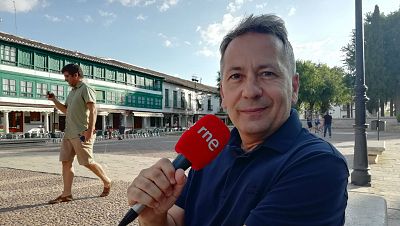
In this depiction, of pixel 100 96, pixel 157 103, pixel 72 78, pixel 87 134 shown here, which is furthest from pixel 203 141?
pixel 157 103

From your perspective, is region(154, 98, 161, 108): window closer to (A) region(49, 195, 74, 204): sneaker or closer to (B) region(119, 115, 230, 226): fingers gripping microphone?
(A) region(49, 195, 74, 204): sneaker

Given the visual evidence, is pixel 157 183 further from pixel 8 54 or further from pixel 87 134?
pixel 8 54

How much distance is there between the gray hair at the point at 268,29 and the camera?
1.44m

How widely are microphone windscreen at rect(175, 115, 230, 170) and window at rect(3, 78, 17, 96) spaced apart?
30.1 meters

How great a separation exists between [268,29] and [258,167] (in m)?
0.59

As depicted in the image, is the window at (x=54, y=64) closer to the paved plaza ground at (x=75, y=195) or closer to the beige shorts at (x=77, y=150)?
the paved plaza ground at (x=75, y=195)

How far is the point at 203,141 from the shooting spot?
145 cm

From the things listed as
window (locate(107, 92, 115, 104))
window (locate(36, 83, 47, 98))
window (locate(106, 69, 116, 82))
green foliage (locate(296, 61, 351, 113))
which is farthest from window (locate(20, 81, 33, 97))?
green foliage (locate(296, 61, 351, 113))

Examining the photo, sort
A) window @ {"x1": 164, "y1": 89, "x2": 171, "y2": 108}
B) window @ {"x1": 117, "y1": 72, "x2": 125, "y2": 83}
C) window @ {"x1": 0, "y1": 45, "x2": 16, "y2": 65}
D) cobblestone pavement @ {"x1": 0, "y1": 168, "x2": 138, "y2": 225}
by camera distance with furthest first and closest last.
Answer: window @ {"x1": 164, "y1": 89, "x2": 171, "y2": 108}, window @ {"x1": 117, "y1": 72, "x2": 125, "y2": 83}, window @ {"x1": 0, "y1": 45, "x2": 16, "y2": 65}, cobblestone pavement @ {"x1": 0, "y1": 168, "x2": 138, "y2": 225}

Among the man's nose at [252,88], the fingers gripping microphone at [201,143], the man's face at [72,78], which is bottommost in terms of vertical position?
the fingers gripping microphone at [201,143]

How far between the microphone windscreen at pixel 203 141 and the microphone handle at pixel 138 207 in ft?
0.08

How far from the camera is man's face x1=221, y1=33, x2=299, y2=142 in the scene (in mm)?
1397

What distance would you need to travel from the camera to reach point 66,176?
4.98 metres

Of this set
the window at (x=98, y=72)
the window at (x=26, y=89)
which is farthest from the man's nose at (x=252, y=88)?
the window at (x=98, y=72)
